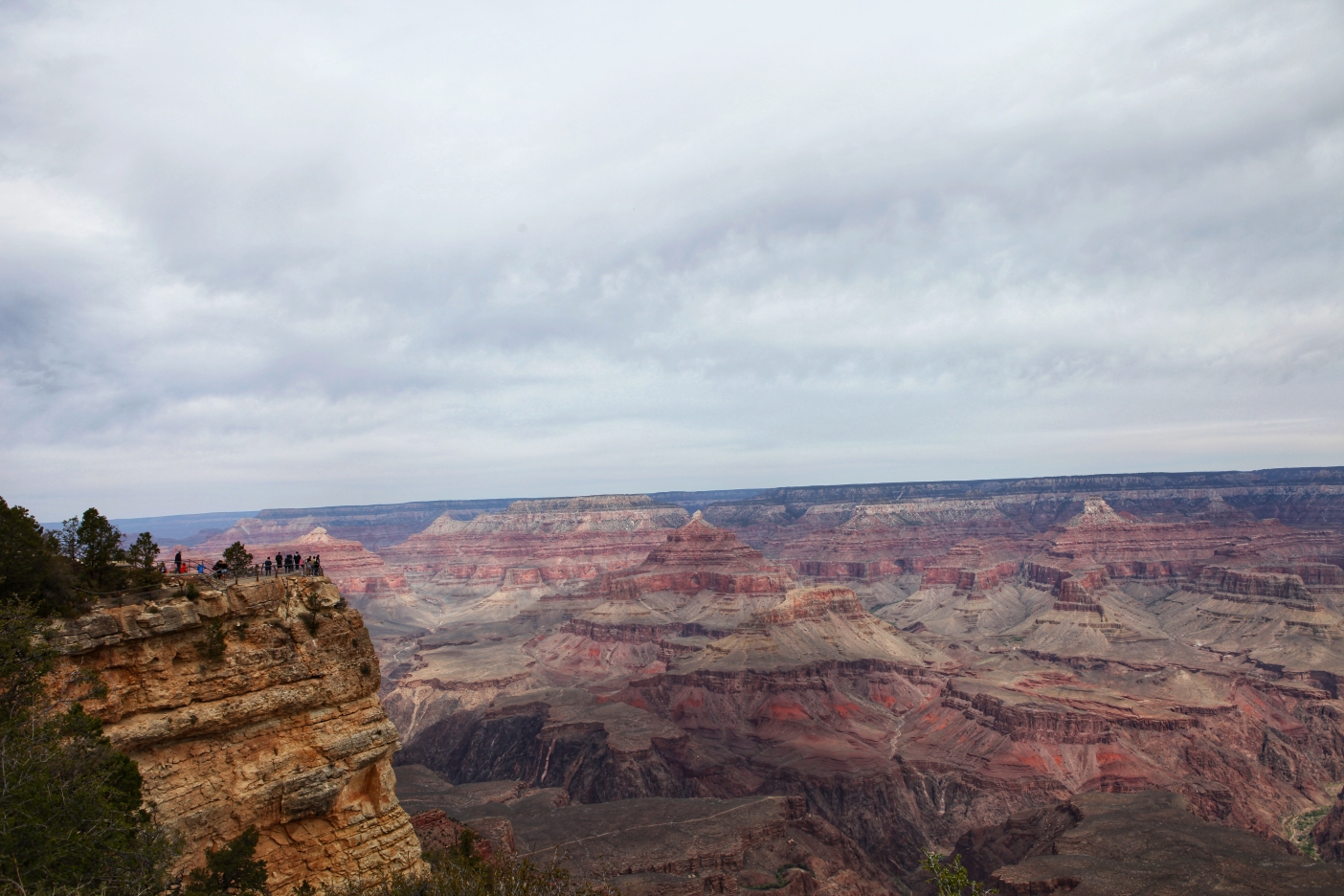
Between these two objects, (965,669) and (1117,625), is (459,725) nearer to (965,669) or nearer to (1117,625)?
(965,669)

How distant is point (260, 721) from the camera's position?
24.0 m

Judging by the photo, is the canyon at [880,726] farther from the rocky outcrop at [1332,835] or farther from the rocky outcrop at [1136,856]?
the rocky outcrop at [1136,856]

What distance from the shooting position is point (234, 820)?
23047 millimetres

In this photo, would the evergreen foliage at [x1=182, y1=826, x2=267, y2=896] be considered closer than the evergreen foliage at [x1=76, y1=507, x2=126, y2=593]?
Yes

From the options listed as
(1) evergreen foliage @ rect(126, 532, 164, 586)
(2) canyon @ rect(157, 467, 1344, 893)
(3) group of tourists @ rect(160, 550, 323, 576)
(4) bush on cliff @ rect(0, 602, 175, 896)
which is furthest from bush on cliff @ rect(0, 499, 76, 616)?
(2) canyon @ rect(157, 467, 1344, 893)

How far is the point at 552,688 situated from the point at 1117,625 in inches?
5111

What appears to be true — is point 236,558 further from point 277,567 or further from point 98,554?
point 98,554

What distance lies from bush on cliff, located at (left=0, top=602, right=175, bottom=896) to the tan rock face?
40.9 inches

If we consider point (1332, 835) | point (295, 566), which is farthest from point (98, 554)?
point (1332, 835)

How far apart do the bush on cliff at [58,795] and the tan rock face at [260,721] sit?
1.04 meters

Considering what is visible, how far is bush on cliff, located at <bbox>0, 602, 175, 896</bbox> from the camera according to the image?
16.9 m

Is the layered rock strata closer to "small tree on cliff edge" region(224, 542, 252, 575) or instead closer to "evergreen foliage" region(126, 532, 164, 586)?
"small tree on cliff edge" region(224, 542, 252, 575)

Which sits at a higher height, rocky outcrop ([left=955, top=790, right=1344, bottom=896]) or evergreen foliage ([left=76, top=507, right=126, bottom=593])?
evergreen foliage ([left=76, top=507, right=126, bottom=593])

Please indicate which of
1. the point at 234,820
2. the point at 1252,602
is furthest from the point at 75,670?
the point at 1252,602
